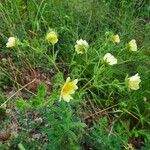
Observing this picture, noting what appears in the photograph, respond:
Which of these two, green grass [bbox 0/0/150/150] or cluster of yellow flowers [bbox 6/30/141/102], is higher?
cluster of yellow flowers [bbox 6/30/141/102]

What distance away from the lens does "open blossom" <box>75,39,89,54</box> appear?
264cm

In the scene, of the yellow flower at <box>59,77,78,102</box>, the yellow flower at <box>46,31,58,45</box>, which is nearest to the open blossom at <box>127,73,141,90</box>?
the yellow flower at <box>59,77,78,102</box>

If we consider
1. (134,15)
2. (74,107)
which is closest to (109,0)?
(134,15)

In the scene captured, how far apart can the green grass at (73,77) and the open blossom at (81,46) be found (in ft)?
0.17

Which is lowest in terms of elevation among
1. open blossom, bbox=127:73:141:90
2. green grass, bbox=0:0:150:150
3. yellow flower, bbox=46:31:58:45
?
green grass, bbox=0:0:150:150

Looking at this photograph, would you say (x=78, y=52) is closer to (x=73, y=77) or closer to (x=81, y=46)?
(x=81, y=46)

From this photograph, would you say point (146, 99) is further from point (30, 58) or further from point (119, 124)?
point (30, 58)

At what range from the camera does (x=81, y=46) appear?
2.65 metres

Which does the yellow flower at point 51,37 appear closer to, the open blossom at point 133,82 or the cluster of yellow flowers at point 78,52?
the cluster of yellow flowers at point 78,52

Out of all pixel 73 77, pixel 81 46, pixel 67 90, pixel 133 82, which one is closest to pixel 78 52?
pixel 81 46

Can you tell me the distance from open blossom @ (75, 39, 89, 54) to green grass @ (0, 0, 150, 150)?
5 centimetres

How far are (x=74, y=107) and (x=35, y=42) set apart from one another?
1.56 feet

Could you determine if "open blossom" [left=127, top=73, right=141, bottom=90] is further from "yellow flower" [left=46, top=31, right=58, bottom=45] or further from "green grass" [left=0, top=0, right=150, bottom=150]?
"yellow flower" [left=46, top=31, right=58, bottom=45]

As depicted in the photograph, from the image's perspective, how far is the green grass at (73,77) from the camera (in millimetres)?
2291
